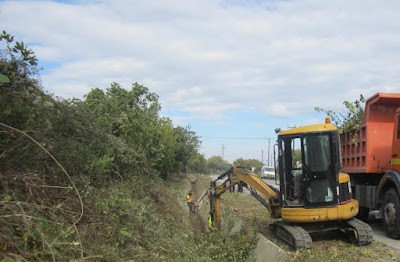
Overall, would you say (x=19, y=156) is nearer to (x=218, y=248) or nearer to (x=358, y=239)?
(x=218, y=248)

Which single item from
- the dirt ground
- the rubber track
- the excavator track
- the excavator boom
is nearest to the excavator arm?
the excavator boom

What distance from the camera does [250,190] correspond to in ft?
36.5

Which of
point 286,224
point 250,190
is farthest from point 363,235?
point 250,190

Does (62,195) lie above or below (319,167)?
below

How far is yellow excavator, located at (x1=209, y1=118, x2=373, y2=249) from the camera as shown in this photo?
27.8 feet

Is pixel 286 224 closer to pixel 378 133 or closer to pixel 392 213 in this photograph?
pixel 392 213

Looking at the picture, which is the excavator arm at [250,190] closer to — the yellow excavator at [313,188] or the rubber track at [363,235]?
the yellow excavator at [313,188]

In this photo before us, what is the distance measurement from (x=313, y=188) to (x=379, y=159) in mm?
2689

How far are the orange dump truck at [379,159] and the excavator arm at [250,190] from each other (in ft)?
8.68

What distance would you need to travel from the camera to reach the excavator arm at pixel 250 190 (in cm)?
968

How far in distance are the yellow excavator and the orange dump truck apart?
42.8 inches

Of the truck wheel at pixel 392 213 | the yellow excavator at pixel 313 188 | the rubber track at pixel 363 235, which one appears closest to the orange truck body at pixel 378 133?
the truck wheel at pixel 392 213

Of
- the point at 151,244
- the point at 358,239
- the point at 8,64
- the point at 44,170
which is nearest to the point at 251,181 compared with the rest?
the point at 358,239

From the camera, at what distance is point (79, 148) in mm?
7965
